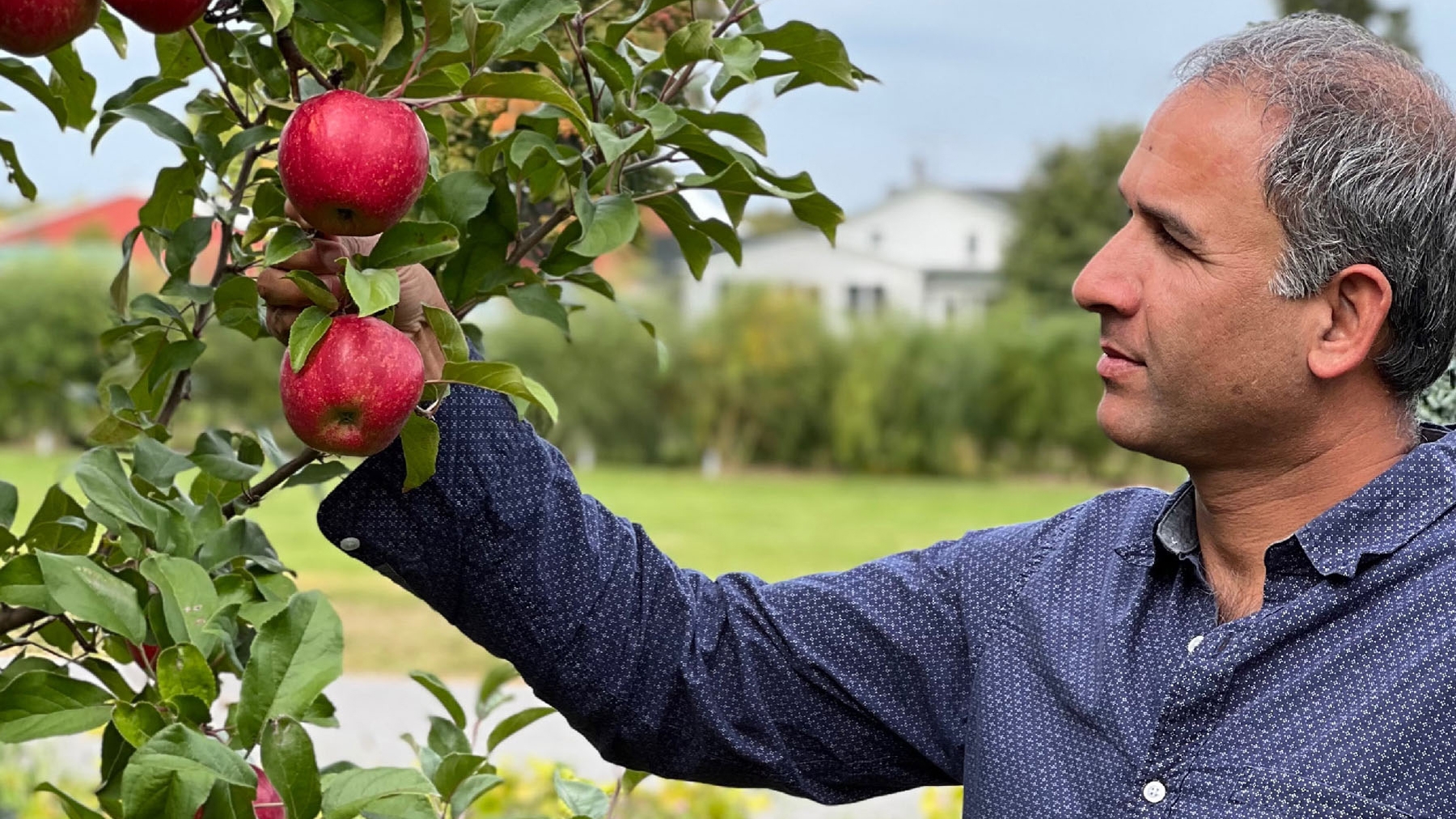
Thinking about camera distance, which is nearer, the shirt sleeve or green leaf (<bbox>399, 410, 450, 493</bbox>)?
green leaf (<bbox>399, 410, 450, 493</bbox>)

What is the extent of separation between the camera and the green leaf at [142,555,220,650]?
0.87m

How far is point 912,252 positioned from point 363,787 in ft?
93.5

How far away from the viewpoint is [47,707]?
87cm

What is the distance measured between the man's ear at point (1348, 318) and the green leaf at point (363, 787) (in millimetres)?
760

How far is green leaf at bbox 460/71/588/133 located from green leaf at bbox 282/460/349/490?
12.6 inches

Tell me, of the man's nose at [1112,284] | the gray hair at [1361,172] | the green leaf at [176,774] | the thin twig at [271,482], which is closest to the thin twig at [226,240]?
the thin twig at [271,482]

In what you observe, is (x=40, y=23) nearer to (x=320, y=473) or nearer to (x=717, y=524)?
(x=320, y=473)

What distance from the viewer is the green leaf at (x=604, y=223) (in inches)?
37.5

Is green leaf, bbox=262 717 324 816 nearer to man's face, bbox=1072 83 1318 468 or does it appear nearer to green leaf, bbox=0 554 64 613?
green leaf, bbox=0 554 64 613

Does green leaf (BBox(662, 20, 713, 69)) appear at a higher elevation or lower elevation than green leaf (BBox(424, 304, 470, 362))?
higher

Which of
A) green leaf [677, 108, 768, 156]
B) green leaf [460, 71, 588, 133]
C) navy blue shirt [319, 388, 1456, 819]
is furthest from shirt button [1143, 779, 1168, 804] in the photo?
green leaf [460, 71, 588, 133]

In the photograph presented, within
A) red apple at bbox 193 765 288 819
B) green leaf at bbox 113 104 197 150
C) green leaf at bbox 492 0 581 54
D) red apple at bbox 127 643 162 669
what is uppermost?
green leaf at bbox 492 0 581 54

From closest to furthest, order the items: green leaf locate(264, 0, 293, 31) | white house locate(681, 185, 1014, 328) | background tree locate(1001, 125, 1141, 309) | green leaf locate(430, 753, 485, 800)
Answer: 1. green leaf locate(264, 0, 293, 31)
2. green leaf locate(430, 753, 485, 800)
3. background tree locate(1001, 125, 1141, 309)
4. white house locate(681, 185, 1014, 328)

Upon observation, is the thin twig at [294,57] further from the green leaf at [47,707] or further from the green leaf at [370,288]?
the green leaf at [47,707]
